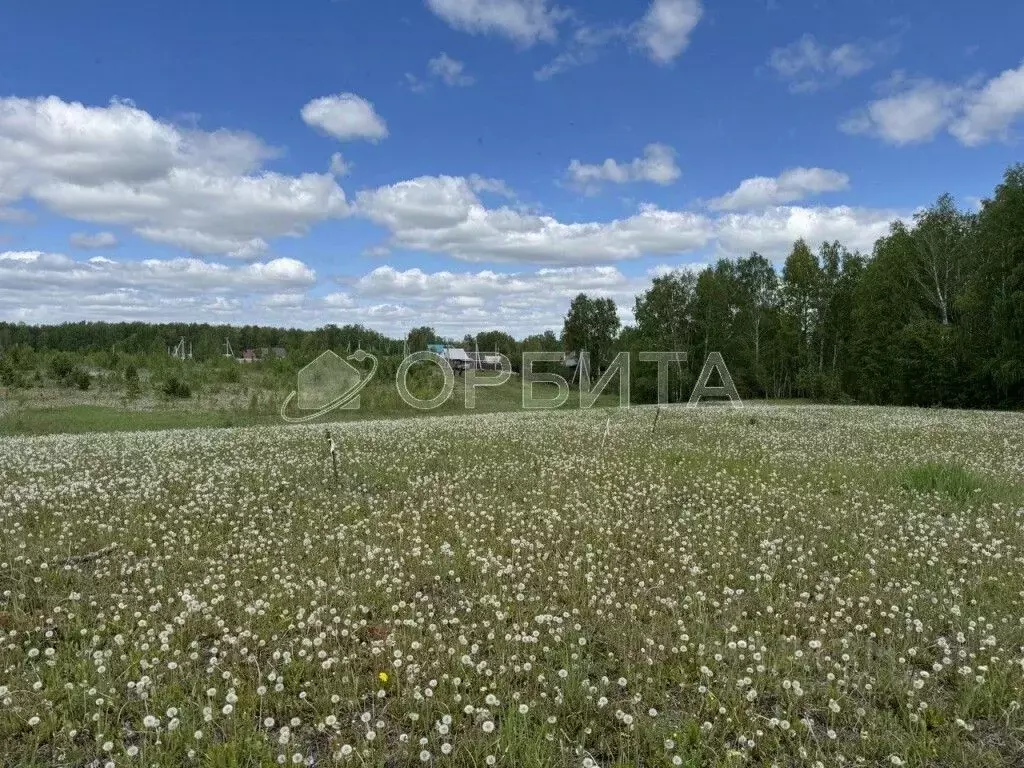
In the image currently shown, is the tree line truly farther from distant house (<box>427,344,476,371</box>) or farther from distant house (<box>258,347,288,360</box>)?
distant house (<box>427,344,476,371</box>)

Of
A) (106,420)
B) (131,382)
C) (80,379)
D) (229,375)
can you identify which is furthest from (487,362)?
(106,420)

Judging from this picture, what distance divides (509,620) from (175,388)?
47868 millimetres

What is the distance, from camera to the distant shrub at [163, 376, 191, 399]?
4694 centimetres

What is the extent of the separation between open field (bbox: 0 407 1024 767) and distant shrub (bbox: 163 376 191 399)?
125 feet

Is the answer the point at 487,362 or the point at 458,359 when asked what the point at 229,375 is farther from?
the point at 487,362

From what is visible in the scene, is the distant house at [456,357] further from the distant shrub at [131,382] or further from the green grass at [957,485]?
the green grass at [957,485]

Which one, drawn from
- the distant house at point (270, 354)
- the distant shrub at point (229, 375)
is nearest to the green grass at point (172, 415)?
the distant shrub at point (229, 375)

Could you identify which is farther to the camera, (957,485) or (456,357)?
(456,357)

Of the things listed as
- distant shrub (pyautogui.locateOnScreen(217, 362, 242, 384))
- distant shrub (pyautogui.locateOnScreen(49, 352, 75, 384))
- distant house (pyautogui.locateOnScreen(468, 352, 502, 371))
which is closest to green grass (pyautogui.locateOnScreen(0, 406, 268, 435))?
distant shrub (pyautogui.locateOnScreen(49, 352, 75, 384))

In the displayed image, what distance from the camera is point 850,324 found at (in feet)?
207

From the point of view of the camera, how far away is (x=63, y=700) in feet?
15.3

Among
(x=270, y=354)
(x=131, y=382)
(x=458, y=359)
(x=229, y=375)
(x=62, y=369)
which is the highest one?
(x=270, y=354)

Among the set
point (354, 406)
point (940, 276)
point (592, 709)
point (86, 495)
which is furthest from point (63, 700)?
point (940, 276)

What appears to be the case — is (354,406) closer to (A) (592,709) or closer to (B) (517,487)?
(B) (517,487)
